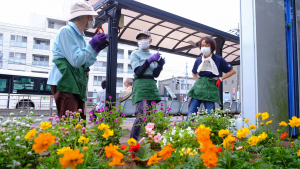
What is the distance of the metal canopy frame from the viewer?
14.3 ft

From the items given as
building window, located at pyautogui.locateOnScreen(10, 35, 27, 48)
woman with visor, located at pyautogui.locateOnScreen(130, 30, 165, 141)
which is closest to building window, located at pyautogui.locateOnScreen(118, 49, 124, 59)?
building window, located at pyautogui.locateOnScreen(10, 35, 27, 48)

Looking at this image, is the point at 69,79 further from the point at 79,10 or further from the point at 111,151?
the point at 111,151

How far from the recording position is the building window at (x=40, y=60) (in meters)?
32.0

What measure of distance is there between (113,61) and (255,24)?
8.80ft

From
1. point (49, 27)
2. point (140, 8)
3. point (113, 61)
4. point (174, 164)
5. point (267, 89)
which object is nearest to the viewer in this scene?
point (174, 164)

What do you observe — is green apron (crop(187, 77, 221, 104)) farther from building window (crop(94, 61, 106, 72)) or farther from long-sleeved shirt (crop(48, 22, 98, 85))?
building window (crop(94, 61, 106, 72))

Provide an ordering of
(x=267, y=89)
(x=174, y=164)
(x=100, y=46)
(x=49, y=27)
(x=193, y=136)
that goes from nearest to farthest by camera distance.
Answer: (x=174, y=164) < (x=193, y=136) < (x=100, y=46) < (x=267, y=89) < (x=49, y=27)

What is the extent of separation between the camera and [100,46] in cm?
220

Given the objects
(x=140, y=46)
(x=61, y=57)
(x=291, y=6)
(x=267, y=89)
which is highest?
(x=291, y=6)

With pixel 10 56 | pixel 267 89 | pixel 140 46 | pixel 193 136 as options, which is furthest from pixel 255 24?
pixel 10 56

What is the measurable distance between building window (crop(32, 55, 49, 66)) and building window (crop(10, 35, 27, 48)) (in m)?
2.29

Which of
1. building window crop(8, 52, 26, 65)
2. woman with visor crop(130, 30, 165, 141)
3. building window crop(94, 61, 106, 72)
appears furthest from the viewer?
building window crop(94, 61, 106, 72)

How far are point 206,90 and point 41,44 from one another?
35.4 m

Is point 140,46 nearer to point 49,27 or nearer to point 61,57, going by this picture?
point 61,57
